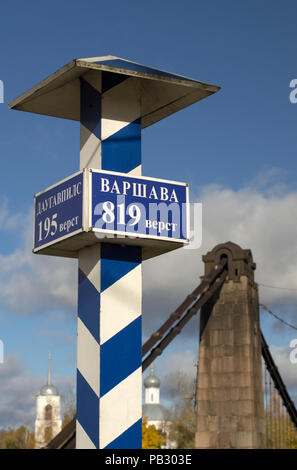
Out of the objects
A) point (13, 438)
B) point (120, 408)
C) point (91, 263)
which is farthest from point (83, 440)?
point (13, 438)

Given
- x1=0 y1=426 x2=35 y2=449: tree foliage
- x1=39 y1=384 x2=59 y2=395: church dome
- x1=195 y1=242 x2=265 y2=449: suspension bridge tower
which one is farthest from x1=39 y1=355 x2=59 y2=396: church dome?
x1=195 y1=242 x2=265 y2=449: suspension bridge tower

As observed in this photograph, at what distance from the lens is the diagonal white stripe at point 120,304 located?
29.2 feet

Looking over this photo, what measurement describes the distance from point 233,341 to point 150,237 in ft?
98.8

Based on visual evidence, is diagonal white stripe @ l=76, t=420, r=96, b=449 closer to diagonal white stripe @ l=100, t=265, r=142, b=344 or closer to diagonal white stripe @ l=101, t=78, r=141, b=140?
diagonal white stripe @ l=100, t=265, r=142, b=344

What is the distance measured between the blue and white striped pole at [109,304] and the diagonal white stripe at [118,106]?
1 centimetres

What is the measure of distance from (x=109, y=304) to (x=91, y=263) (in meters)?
0.56

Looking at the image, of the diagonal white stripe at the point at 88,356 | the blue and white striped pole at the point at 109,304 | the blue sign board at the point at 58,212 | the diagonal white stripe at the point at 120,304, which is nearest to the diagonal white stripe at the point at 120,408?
the blue and white striped pole at the point at 109,304

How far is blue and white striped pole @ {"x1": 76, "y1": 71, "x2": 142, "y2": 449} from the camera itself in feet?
28.7

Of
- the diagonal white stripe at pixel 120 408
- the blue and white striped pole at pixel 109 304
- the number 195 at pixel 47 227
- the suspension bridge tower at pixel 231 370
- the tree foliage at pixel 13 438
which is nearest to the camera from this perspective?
the diagonal white stripe at pixel 120 408

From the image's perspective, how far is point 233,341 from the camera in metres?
38.4

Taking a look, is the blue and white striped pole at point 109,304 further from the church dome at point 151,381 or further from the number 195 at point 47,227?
the church dome at point 151,381
